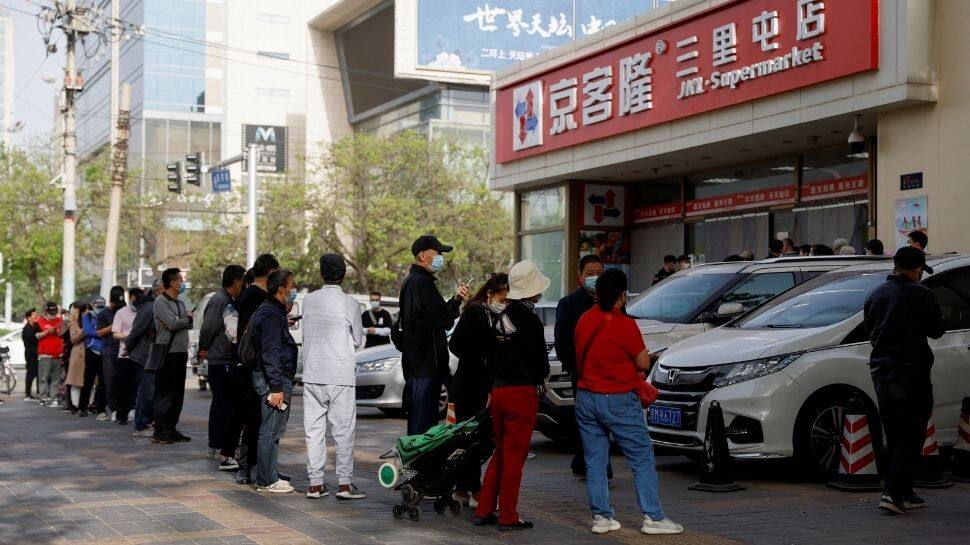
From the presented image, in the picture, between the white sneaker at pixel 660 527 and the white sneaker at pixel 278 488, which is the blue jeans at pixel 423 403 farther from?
the white sneaker at pixel 660 527

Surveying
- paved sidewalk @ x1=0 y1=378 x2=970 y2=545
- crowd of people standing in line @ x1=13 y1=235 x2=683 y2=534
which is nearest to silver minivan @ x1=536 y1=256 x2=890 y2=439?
paved sidewalk @ x1=0 y1=378 x2=970 y2=545

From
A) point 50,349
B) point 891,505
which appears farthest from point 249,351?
point 50,349

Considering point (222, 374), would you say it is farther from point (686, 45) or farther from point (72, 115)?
point (72, 115)

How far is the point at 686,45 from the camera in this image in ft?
68.3

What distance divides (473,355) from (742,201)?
50.8ft

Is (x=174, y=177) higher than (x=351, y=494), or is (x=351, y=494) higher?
(x=174, y=177)

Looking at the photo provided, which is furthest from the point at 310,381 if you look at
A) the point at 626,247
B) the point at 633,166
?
the point at 626,247

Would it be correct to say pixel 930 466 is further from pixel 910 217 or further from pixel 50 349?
pixel 50 349

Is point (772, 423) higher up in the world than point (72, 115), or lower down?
lower down

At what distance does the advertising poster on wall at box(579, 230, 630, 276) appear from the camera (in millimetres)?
26344

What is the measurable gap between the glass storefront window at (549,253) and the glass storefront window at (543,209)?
9.3 inches

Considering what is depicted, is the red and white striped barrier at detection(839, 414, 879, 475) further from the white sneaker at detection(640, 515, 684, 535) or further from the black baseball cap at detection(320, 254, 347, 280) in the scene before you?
the black baseball cap at detection(320, 254, 347, 280)

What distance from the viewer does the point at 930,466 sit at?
9648mm

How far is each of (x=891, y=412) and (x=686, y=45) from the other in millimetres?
13315
